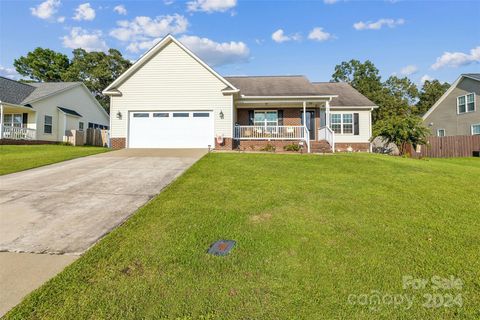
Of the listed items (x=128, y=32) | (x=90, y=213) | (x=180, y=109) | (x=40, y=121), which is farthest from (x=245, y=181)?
(x=40, y=121)

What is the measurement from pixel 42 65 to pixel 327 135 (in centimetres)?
4697

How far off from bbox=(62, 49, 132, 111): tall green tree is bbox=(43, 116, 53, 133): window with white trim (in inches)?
906

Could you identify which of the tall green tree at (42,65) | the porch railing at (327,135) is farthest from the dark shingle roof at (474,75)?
the tall green tree at (42,65)

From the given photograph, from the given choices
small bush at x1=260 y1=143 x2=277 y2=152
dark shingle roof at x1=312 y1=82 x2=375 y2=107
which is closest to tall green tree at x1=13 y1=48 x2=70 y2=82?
dark shingle roof at x1=312 y1=82 x2=375 y2=107

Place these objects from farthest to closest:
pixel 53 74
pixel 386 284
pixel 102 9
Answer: pixel 53 74, pixel 102 9, pixel 386 284

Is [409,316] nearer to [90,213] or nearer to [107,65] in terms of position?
[90,213]

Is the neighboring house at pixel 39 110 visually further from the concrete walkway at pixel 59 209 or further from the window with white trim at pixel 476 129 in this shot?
the window with white trim at pixel 476 129

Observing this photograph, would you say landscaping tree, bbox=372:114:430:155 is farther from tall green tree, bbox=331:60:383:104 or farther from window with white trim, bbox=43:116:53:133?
tall green tree, bbox=331:60:383:104

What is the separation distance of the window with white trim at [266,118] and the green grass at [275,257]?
1230 centimetres

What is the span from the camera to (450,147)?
19.8 m

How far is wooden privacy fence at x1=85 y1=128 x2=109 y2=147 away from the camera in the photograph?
22.5 m

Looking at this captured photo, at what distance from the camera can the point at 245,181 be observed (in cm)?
726

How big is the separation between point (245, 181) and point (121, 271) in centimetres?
443

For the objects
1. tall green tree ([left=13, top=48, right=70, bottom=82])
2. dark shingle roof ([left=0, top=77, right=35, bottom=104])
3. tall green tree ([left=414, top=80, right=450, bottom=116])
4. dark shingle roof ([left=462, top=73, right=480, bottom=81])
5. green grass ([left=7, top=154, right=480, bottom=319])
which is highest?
tall green tree ([left=13, top=48, right=70, bottom=82])
